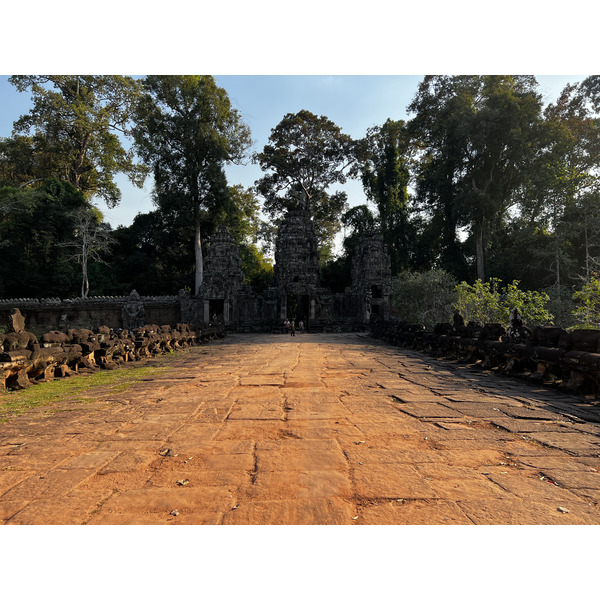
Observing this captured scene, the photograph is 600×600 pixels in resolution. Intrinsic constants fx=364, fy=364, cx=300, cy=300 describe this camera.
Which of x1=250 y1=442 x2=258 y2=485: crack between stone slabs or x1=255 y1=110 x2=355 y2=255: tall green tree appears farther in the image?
x1=255 y1=110 x2=355 y2=255: tall green tree

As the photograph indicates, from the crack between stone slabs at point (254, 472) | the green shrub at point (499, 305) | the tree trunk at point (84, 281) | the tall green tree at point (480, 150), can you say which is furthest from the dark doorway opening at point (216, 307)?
the crack between stone slabs at point (254, 472)

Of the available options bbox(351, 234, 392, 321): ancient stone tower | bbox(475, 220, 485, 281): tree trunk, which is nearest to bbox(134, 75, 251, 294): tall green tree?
bbox(351, 234, 392, 321): ancient stone tower

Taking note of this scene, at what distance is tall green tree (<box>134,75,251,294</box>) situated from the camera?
1166 inches

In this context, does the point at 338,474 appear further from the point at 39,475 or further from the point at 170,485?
the point at 39,475

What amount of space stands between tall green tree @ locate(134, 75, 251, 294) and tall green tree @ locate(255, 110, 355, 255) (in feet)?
20.7

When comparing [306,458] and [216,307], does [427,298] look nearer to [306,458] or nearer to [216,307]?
[216,307]

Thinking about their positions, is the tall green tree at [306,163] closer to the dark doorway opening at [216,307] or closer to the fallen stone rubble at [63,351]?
the dark doorway opening at [216,307]

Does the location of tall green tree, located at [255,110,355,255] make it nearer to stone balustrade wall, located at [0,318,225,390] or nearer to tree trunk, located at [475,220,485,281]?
tree trunk, located at [475,220,485,281]

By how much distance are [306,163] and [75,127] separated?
808 inches

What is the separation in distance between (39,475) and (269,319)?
79.0 feet

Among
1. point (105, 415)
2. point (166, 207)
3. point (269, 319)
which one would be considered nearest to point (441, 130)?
point (269, 319)

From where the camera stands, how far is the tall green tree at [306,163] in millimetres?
36188

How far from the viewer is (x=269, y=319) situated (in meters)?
26.6

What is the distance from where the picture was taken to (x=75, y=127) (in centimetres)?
3111
